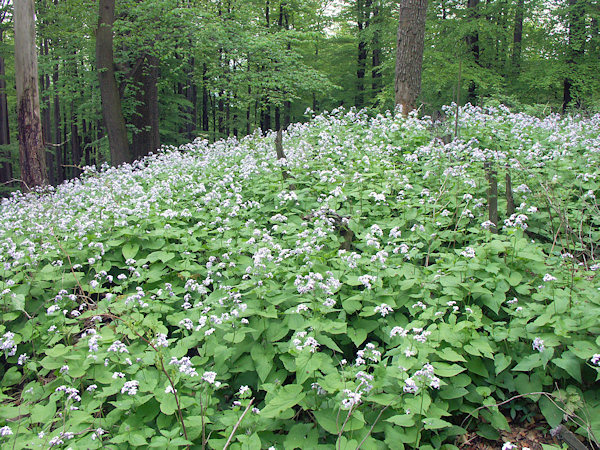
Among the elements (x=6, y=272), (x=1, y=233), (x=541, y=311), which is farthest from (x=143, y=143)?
(x=541, y=311)

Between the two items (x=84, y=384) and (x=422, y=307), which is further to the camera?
(x=84, y=384)

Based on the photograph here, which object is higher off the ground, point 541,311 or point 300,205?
point 300,205

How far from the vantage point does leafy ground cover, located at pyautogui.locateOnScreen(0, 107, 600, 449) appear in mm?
2641

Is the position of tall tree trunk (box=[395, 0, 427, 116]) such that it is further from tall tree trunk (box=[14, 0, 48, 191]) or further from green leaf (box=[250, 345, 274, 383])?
tall tree trunk (box=[14, 0, 48, 191])

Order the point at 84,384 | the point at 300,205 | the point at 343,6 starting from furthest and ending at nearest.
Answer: the point at 343,6, the point at 300,205, the point at 84,384

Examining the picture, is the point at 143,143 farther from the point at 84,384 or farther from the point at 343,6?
the point at 343,6

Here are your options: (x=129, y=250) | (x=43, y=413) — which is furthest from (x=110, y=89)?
(x=43, y=413)

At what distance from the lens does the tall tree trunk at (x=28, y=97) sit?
955 cm

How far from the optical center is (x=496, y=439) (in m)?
2.74

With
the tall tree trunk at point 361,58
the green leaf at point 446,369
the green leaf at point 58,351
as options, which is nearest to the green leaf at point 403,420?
the green leaf at point 446,369

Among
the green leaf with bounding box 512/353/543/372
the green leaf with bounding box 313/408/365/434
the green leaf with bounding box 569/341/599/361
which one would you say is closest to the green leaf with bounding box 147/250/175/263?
the green leaf with bounding box 313/408/365/434

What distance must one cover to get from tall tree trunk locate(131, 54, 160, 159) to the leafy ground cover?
9832 mm

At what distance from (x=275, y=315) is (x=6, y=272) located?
3.78 m

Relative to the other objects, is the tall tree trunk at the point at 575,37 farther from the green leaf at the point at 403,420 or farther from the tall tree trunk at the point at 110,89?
the tall tree trunk at the point at 110,89
